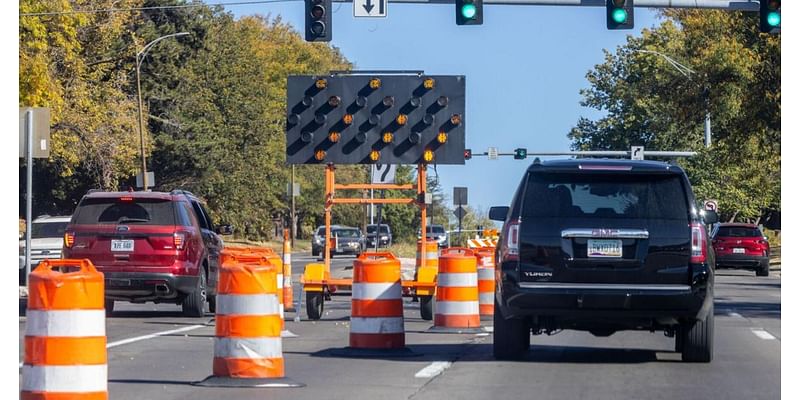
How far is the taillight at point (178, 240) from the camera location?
1977 cm

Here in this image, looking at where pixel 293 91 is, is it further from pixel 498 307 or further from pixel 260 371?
pixel 260 371

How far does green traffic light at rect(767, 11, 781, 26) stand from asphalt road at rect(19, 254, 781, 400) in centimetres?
579

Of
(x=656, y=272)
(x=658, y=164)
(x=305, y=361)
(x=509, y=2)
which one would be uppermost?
(x=509, y=2)

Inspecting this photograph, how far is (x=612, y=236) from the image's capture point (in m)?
12.8

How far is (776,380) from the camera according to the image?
12.1 m

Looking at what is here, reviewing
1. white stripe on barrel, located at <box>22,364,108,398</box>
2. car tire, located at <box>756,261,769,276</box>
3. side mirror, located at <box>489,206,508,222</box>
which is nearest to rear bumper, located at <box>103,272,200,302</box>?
side mirror, located at <box>489,206,508,222</box>

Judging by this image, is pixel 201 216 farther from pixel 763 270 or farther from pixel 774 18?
pixel 763 270

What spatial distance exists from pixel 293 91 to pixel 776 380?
31.2 feet

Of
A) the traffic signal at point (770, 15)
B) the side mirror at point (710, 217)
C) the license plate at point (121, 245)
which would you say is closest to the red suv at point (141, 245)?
the license plate at point (121, 245)

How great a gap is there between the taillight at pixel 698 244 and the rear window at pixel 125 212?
9338 mm

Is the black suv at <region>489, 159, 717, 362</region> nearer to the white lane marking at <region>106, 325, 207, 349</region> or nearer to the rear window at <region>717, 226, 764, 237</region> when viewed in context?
the white lane marking at <region>106, 325, 207, 349</region>

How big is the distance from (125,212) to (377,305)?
7208 mm

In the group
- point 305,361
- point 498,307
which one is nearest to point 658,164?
point 498,307

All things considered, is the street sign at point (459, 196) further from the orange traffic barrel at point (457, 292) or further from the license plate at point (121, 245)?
the orange traffic barrel at point (457, 292)
